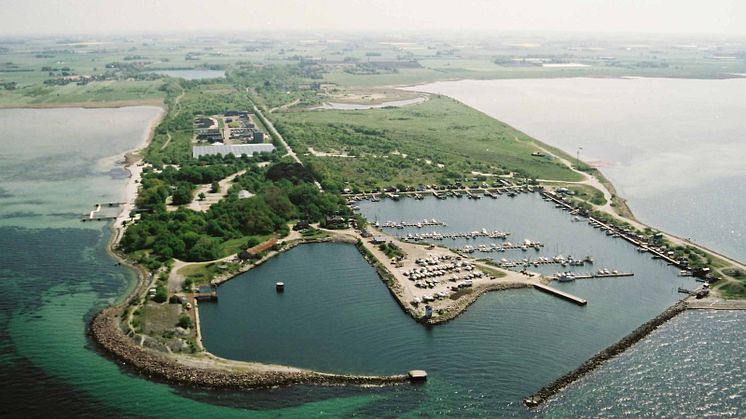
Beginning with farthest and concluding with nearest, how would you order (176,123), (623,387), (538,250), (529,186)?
(176,123)
(529,186)
(538,250)
(623,387)

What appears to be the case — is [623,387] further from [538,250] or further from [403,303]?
[538,250]

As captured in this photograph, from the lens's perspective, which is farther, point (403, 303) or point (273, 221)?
point (273, 221)

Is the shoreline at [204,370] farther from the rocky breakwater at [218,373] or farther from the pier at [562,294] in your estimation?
the pier at [562,294]

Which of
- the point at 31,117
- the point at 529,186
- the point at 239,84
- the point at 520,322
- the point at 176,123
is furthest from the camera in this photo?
the point at 239,84

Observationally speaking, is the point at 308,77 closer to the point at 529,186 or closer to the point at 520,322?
the point at 529,186

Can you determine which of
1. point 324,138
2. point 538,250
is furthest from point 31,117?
point 538,250

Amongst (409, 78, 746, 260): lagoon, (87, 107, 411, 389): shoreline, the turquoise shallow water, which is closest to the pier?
the turquoise shallow water
